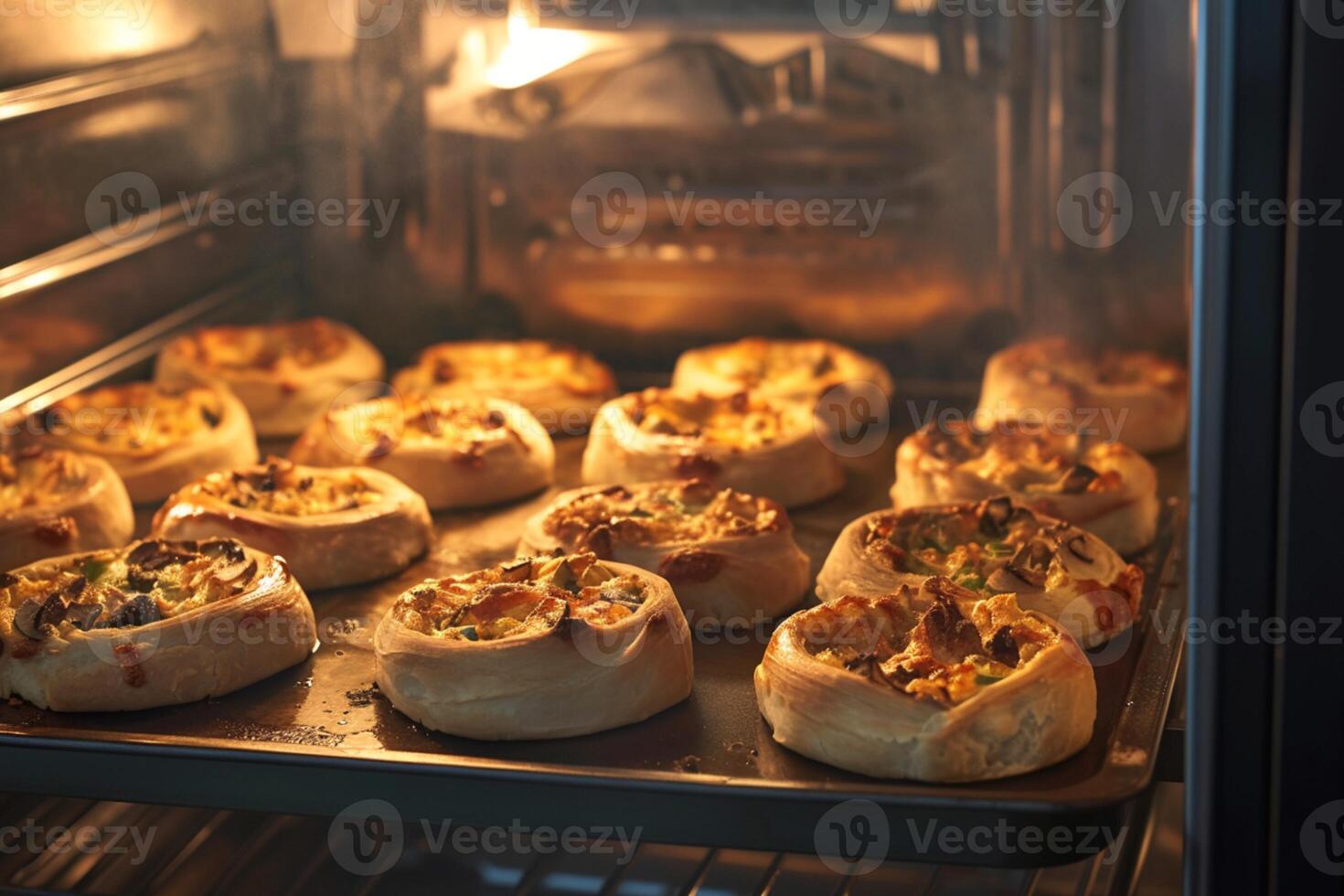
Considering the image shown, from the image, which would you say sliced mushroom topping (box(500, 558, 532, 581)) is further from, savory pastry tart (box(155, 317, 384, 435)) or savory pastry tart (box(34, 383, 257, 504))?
savory pastry tart (box(155, 317, 384, 435))

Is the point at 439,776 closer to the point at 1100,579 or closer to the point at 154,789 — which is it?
the point at 154,789

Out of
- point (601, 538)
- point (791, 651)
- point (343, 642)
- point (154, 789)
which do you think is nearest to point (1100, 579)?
point (791, 651)
